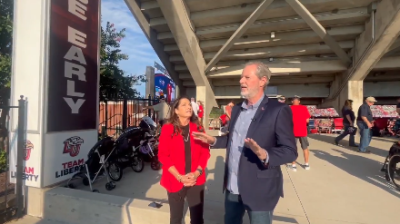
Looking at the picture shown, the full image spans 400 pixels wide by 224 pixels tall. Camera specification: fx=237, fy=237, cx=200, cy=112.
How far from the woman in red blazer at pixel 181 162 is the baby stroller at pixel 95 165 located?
85.3 inches

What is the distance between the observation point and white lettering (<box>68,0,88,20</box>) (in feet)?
12.5

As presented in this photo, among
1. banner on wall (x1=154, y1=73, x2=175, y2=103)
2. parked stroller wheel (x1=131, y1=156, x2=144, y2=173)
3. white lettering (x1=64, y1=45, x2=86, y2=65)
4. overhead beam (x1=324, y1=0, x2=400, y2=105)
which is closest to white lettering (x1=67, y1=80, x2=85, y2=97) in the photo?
white lettering (x1=64, y1=45, x2=86, y2=65)

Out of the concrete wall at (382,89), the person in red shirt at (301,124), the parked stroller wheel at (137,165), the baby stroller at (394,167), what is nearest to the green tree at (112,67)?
the parked stroller wheel at (137,165)

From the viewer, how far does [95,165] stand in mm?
4137

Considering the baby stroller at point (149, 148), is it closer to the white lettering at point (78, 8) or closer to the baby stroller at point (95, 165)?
the baby stroller at point (95, 165)

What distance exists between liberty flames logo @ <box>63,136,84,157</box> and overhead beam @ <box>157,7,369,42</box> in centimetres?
913

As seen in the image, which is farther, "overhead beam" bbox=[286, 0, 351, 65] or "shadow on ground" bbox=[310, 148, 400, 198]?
"overhead beam" bbox=[286, 0, 351, 65]

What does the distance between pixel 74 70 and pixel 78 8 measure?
3.47 feet

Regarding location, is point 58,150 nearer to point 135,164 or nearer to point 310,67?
point 135,164

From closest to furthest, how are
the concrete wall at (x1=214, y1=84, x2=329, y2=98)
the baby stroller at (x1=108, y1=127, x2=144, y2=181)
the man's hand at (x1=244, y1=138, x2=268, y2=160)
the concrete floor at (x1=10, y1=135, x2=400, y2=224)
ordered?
the man's hand at (x1=244, y1=138, x2=268, y2=160) → the concrete floor at (x1=10, y1=135, x2=400, y2=224) → the baby stroller at (x1=108, y1=127, x2=144, y2=181) → the concrete wall at (x1=214, y1=84, x2=329, y2=98)

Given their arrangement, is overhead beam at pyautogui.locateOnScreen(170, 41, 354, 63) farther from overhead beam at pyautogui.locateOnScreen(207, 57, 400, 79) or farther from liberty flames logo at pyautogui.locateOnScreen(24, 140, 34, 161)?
liberty flames logo at pyautogui.locateOnScreen(24, 140, 34, 161)

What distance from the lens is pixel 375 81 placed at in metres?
14.1

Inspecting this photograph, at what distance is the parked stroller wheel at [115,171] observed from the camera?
4688 millimetres

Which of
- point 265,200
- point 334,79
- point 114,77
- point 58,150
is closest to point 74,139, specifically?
point 58,150
